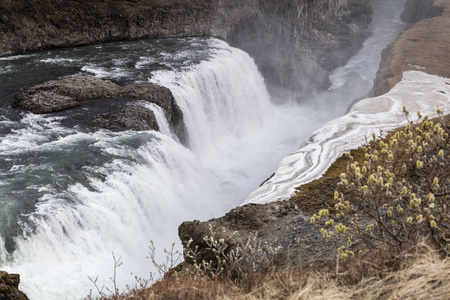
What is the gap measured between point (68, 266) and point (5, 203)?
1.87 meters

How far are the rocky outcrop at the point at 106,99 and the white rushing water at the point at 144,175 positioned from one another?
0.58 meters

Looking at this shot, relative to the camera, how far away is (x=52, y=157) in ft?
36.5

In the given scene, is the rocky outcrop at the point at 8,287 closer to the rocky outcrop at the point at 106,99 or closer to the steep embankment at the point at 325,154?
the steep embankment at the point at 325,154

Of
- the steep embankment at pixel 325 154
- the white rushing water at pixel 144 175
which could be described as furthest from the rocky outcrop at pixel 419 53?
the white rushing water at pixel 144 175

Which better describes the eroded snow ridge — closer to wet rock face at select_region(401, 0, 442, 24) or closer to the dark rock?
the dark rock

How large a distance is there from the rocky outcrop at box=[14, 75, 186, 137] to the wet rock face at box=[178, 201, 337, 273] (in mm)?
6365

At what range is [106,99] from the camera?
1469cm

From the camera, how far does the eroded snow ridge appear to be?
10.2m

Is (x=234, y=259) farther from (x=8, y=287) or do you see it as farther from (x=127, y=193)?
(x=127, y=193)

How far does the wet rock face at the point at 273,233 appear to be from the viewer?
6258mm

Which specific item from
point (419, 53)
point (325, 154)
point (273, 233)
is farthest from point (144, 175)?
point (419, 53)

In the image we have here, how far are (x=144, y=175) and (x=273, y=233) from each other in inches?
202

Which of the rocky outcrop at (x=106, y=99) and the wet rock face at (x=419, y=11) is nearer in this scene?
the rocky outcrop at (x=106, y=99)

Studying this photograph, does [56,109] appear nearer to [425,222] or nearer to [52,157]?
[52,157]
